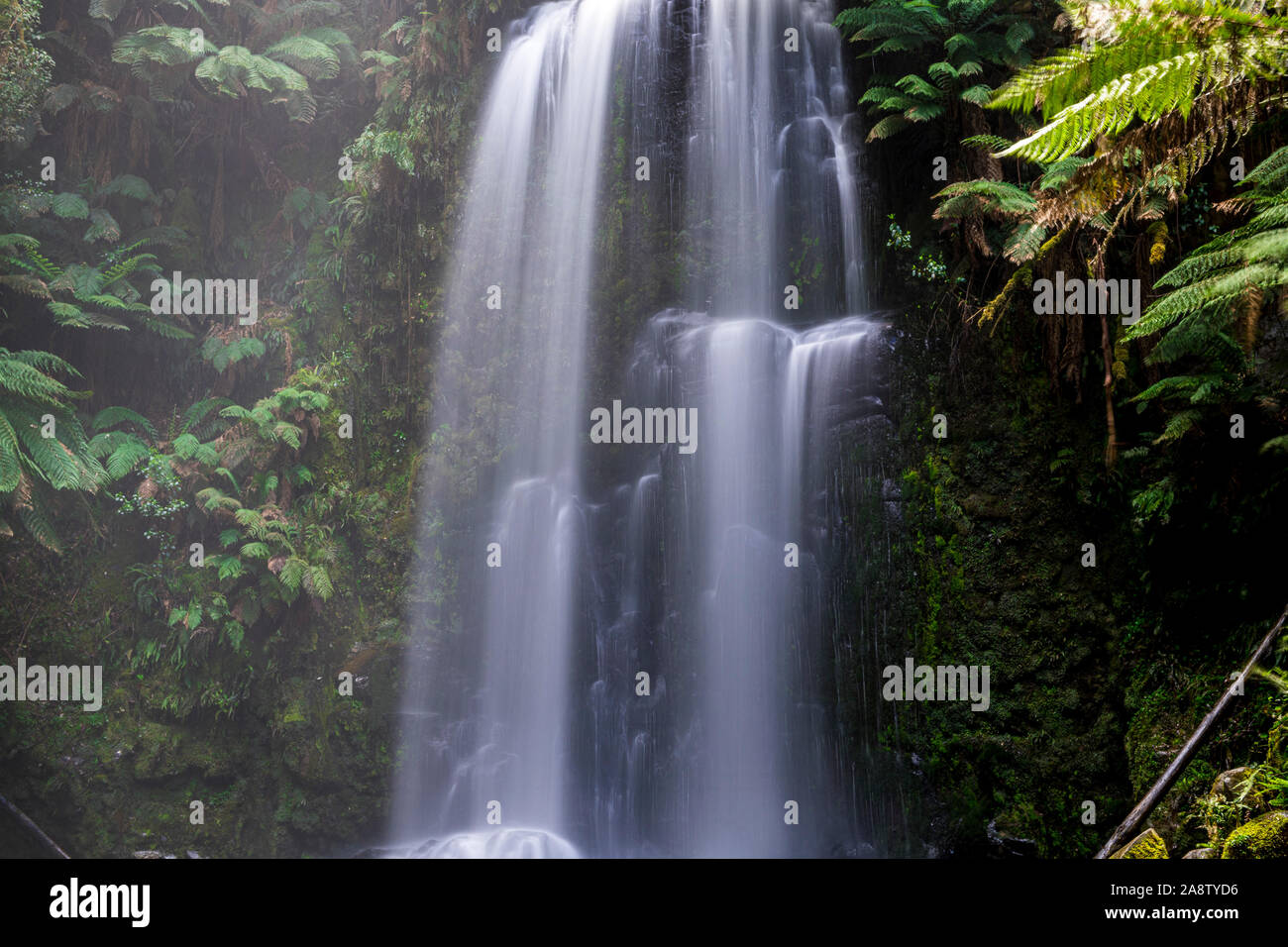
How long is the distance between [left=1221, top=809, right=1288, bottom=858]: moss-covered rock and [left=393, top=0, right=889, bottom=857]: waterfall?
313cm

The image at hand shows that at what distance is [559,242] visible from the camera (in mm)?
8312

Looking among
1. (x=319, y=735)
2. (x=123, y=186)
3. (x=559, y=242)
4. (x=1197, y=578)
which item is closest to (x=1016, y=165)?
(x=1197, y=578)

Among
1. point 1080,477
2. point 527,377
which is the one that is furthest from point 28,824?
point 1080,477

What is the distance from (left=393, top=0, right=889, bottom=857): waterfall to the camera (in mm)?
6672

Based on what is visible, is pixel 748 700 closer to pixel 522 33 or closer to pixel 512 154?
pixel 512 154

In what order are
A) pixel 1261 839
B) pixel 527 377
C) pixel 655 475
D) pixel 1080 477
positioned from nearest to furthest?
1. pixel 1261 839
2. pixel 1080 477
3. pixel 655 475
4. pixel 527 377

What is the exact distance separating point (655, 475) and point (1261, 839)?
5.04m

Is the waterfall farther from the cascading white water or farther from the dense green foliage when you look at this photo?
the dense green foliage

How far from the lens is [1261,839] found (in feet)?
10.8

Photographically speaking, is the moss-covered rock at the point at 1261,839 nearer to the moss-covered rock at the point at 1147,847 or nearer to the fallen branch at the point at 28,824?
the moss-covered rock at the point at 1147,847

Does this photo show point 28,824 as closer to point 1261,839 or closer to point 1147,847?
point 1147,847

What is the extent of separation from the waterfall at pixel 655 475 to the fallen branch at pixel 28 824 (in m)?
3.18

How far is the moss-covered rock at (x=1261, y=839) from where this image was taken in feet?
10.7
